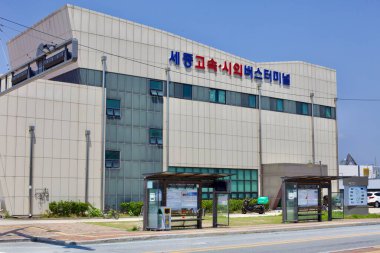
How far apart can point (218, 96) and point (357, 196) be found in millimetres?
14589

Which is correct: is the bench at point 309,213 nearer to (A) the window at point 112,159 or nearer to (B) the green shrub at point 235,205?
(B) the green shrub at point 235,205

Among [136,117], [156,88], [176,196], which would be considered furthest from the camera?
[156,88]

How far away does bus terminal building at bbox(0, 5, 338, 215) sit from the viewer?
36531mm

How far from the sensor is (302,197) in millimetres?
33562

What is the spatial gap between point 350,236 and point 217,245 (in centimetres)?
720

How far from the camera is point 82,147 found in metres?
38.6

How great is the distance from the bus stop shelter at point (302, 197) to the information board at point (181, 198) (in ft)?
23.4

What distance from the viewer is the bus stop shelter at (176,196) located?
26453 millimetres

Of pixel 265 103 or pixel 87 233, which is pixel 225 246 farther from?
pixel 265 103

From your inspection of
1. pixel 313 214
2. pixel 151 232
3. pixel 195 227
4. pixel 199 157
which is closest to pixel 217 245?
pixel 151 232

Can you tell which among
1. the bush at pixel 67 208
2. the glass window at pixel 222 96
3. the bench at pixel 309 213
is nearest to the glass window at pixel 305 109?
the glass window at pixel 222 96

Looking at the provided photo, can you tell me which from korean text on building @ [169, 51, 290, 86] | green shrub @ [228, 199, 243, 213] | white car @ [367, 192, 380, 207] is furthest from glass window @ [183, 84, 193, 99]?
white car @ [367, 192, 380, 207]

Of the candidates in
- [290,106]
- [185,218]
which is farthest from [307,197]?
[290,106]

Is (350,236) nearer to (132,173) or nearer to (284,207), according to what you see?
(284,207)
